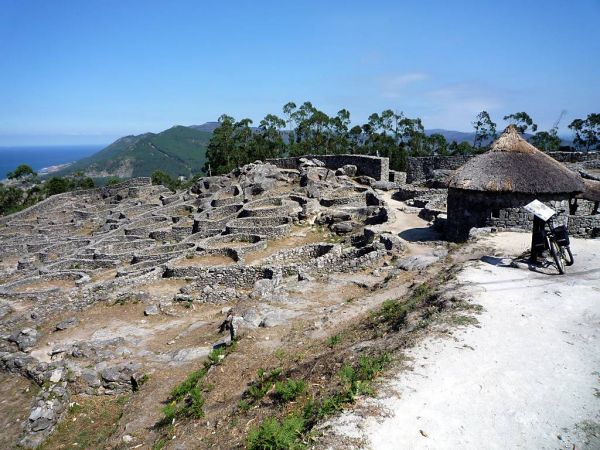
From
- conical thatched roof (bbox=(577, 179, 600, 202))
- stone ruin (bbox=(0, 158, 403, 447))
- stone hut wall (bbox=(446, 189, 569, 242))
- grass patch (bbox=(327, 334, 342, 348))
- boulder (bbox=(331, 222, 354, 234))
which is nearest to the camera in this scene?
grass patch (bbox=(327, 334, 342, 348))

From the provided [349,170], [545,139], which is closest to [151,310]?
[349,170]

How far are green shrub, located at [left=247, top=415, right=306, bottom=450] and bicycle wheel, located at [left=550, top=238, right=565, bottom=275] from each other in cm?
843

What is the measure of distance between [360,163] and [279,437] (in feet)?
114

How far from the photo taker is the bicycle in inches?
428

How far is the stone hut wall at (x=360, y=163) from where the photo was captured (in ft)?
118

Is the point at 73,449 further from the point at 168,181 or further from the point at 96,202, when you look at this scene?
the point at 168,181

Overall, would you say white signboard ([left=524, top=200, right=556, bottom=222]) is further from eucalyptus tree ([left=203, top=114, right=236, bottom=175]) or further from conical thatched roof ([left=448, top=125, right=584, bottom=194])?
eucalyptus tree ([left=203, top=114, right=236, bottom=175])

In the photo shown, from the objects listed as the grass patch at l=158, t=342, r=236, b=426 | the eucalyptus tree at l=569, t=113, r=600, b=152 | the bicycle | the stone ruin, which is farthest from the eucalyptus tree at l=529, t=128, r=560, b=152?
the grass patch at l=158, t=342, r=236, b=426

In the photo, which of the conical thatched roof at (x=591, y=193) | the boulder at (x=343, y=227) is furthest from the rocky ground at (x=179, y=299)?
the conical thatched roof at (x=591, y=193)

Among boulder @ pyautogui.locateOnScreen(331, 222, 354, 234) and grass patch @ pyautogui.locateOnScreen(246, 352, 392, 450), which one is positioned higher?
boulder @ pyautogui.locateOnScreen(331, 222, 354, 234)

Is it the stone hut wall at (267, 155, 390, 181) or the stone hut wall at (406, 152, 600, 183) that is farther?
the stone hut wall at (267, 155, 390, 181)

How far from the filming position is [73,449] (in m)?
9.77

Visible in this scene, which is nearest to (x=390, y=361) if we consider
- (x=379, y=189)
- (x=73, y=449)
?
(x=73, y=449)

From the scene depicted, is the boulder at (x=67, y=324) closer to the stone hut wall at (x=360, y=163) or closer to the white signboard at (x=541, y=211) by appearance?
the white signboard at (x=541, y=211)
